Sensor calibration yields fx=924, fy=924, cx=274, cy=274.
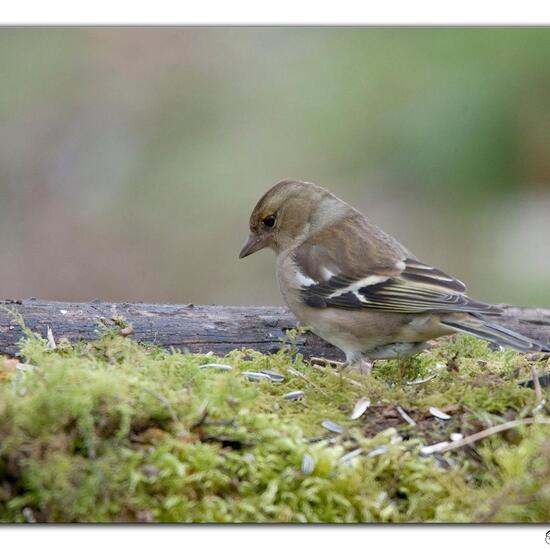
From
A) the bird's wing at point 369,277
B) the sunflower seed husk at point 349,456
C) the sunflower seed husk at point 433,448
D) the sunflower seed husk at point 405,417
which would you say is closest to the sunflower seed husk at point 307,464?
the sunflower seed husk at point 349,456

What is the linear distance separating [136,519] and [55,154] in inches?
438

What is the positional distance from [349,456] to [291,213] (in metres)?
3.22

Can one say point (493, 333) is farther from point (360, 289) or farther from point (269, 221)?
point (269, 221)

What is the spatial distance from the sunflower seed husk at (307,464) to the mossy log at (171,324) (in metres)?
2.00

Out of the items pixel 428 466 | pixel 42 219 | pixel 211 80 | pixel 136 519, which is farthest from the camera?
pixel 211 80

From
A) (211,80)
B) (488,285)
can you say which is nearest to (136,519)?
(488,285)

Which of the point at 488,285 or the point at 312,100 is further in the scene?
the point at 312,100

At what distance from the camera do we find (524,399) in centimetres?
429

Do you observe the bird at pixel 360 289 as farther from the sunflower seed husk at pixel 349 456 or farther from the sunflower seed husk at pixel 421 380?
the sunflower seed husk at pixel 349 456

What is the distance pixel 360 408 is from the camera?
14.2ft

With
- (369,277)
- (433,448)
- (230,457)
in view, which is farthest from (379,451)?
(369,277)

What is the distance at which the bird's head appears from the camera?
674 centimetres

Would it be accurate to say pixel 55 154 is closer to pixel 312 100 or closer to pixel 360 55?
pixel 312 100

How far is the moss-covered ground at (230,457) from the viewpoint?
335cm
